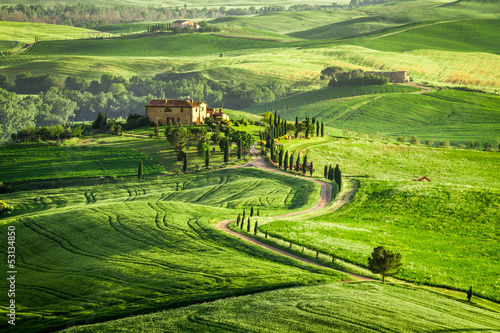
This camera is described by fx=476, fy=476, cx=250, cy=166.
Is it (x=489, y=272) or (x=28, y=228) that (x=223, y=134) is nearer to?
(x=28, y=228)

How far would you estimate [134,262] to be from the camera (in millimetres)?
44188

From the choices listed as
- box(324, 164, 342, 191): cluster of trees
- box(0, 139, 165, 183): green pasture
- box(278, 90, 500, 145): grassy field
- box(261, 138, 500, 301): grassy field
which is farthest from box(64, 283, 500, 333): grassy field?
box(278, 90, 500, 145): grassy field

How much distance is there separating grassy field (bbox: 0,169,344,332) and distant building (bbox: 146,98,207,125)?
227ft

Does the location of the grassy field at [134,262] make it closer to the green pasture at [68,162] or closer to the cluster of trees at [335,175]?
the cluster of trees at [335,175]

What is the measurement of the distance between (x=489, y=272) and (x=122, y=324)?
32.1 m

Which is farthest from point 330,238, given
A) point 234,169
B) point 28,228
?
point 234,169

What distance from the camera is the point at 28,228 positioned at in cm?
5772

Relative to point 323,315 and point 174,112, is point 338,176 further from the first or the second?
point 174,112

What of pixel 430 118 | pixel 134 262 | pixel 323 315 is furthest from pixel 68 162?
pixel 430 118

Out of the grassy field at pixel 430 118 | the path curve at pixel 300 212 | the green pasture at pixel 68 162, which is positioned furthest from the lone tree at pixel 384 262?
the grassy field at pixel 430 118

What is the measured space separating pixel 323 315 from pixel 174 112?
119369mm

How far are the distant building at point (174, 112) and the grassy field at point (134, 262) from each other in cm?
6920

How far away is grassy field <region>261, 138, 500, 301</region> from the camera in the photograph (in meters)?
42.9

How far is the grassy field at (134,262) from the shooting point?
36.1 m
